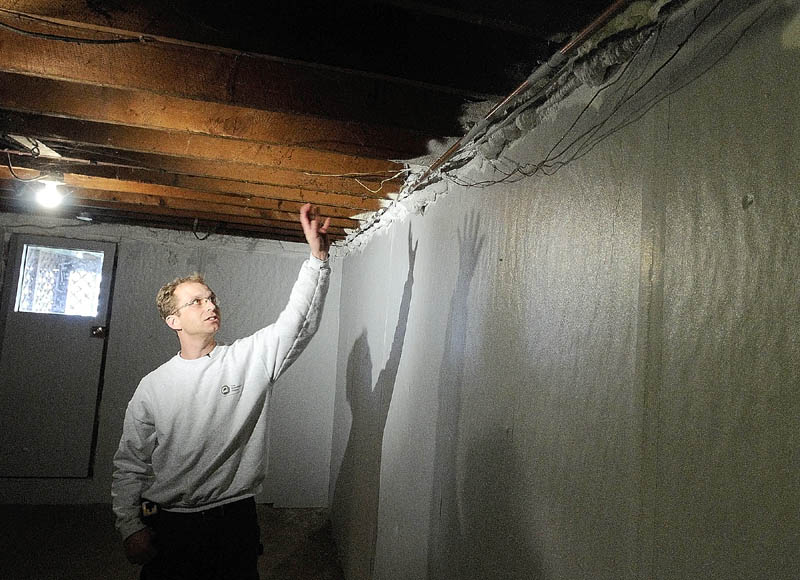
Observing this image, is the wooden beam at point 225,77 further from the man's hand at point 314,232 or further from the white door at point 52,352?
the white door at point 52,352

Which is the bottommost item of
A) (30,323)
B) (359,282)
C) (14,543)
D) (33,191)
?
(14,543)

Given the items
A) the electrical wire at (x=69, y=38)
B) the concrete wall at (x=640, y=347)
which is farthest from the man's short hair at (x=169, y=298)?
the concrete wall at (x=640, y=347)

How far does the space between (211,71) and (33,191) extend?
1766 millimetres

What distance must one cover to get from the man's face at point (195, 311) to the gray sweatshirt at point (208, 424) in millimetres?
116

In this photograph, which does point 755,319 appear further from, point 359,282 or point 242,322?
point 242,322

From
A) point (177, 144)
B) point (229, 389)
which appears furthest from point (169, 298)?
point (177, 144)

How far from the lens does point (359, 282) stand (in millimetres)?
3373

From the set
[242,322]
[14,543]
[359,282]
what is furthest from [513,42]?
[14,543]

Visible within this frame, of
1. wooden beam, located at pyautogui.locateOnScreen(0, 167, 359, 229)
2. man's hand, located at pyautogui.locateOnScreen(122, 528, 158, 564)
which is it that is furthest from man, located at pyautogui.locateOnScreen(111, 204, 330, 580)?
wooden beam, located at pyautogui.locateOnScreen(0, 167, 359, 229)

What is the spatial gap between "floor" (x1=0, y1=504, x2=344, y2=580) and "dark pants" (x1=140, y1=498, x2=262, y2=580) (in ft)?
3.82

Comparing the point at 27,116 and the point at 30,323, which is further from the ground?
the point at 27,116

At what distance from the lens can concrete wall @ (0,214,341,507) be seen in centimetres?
371

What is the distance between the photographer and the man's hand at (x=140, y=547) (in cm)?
175

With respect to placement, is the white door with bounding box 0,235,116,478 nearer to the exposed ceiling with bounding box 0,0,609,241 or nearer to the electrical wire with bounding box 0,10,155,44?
the exposed ceiling with bounding box 0,0,609,241
